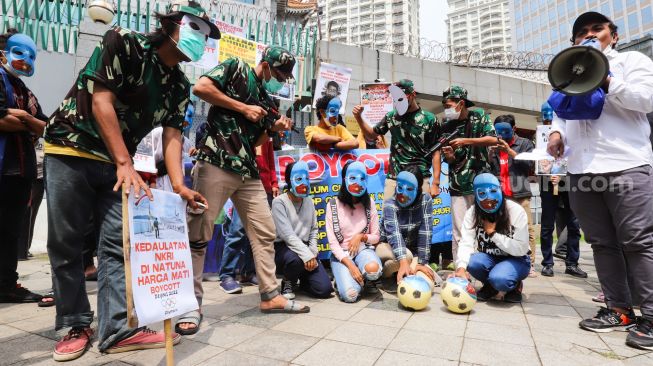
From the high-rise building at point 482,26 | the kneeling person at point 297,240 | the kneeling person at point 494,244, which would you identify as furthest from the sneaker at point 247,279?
the high-rise building at point 482,26

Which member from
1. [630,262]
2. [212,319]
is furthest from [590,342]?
[212,319]

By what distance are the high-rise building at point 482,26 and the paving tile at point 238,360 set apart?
11449 cm

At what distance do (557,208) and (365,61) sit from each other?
6.78 m

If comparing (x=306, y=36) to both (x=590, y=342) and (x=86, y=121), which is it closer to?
(x=86, y=121)

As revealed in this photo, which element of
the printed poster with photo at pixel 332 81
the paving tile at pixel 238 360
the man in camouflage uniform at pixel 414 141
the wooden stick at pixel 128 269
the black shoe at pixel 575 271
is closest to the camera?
the wooden stick at pixel 128 269

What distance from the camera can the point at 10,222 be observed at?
314 centimetres

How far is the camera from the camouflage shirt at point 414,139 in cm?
416

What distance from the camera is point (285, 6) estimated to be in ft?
114

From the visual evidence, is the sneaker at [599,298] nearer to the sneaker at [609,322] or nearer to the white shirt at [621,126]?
the sneaker at [609,322]

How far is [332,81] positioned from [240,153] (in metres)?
5.29

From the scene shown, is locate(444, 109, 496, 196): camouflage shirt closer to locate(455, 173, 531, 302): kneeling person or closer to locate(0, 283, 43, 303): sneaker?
locate(455, 173, 531, 302): kneeling person

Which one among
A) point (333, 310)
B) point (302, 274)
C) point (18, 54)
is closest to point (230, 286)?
point (302, 274)

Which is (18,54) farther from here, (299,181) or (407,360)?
(407,360)

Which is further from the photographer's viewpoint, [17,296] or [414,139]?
[414,139]
